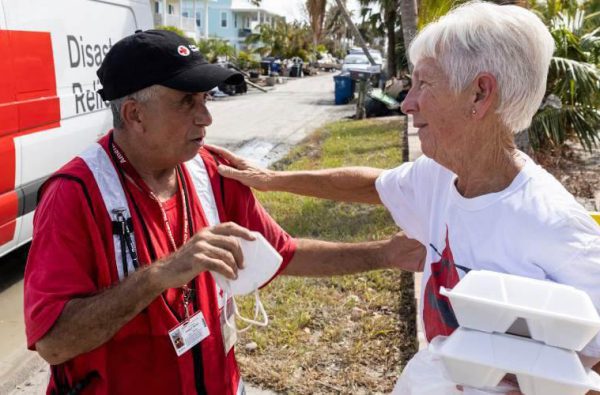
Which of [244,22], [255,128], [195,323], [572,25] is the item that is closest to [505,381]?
[195,323]

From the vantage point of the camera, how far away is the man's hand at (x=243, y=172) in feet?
7.21

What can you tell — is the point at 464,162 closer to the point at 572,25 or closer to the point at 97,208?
the point at 97,208

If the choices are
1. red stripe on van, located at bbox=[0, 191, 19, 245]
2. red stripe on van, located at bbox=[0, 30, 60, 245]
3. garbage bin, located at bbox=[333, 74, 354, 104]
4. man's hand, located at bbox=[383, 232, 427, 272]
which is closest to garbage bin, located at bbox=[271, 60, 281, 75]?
garbage bin, located at bbox=[333, 74, 354, 104]

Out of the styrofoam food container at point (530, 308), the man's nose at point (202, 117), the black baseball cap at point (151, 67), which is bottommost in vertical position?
the styrofoam food container at point (530, 308)

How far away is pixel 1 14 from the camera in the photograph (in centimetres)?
432

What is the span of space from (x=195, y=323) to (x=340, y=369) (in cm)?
201

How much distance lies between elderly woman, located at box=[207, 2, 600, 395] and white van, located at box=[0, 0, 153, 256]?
3549 mm

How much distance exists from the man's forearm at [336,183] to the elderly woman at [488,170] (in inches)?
22.7

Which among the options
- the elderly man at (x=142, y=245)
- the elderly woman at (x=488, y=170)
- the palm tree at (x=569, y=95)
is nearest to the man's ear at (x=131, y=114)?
the elderly man at (x=142, y=245)

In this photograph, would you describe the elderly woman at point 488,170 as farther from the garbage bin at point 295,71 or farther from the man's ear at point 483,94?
the garbage bin at point 295,71

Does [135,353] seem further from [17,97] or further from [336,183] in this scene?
[17,97]

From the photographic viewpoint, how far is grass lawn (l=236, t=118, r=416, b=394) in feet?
11.7

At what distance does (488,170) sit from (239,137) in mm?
11687

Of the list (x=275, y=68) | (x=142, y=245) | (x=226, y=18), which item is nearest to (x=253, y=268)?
(x=142, y=245)
